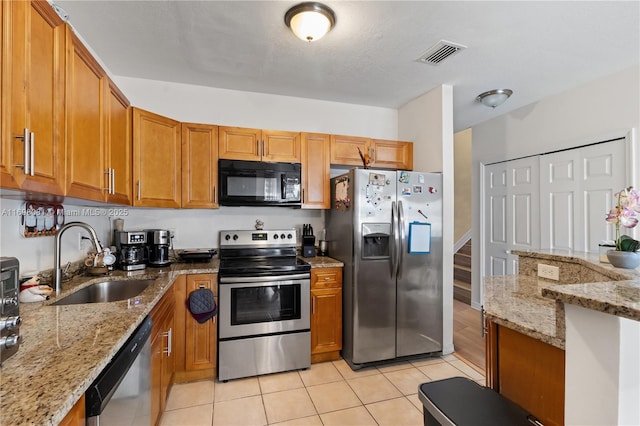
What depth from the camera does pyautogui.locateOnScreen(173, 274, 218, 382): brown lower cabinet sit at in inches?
90.7

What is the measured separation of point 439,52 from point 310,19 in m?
1.09

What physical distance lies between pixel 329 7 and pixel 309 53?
1.79 feet

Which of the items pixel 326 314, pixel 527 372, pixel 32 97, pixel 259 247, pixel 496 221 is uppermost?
pixel 32 97

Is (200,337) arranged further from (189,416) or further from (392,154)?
(392,154)

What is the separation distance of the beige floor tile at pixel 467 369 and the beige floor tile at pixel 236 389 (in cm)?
174

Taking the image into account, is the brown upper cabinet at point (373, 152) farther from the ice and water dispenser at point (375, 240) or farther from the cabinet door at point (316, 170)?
the ice and water dispenser at point (375, 240)

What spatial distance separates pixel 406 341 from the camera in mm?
2695

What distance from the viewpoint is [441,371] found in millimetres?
2578

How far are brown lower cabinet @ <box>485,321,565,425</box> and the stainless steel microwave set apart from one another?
2018mm

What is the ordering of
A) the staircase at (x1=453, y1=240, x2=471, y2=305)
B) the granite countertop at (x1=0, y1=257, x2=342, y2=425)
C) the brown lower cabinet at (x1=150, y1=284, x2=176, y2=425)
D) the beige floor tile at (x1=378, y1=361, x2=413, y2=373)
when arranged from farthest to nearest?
the staircase at (x1=453, y1=240, x2=471, y2=305), the beige floor tile at (x1=378, y1=361, x2=413, y2=373), the brown lower cabinet at (x1=150, y1=284, x2=176, y2=425), the granite countertop at (x1=0, y1=257, x2=342, y2=425)

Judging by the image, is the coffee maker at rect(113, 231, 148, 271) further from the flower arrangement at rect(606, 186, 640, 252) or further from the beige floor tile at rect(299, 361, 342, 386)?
the flower arrangement at rect(606, 186, 640, 252)

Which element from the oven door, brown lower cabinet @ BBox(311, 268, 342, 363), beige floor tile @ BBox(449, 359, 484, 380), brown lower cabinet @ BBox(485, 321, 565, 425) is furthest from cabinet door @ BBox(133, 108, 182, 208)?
beige floor tile @ BBox(449, 359, 484, 380)

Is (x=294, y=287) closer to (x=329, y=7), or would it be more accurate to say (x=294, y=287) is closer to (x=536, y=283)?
(x=536, y=283)

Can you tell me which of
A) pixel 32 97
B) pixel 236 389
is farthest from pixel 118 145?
pixel 236 389
